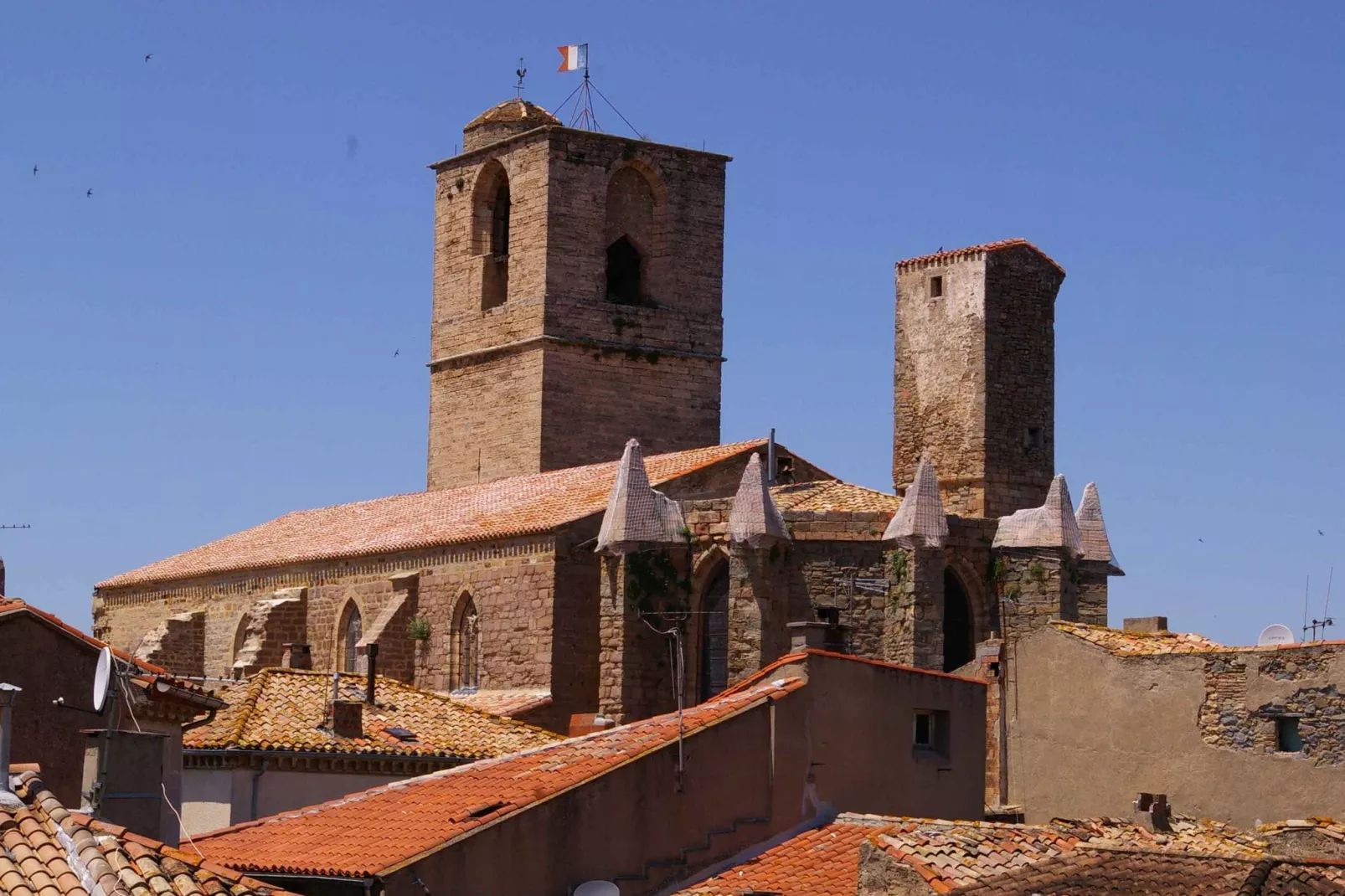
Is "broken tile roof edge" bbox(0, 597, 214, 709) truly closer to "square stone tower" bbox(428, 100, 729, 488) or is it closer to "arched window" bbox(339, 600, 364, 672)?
"arched window" bbox(339, 600, 364, 672)

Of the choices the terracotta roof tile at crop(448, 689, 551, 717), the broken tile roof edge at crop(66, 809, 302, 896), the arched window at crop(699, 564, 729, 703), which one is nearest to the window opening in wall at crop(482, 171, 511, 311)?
the terracotta roof tile at crop(448, 689, 551, 717)

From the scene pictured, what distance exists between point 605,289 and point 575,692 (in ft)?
41.0

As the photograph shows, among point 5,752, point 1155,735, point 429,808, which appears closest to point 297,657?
point 1155,735

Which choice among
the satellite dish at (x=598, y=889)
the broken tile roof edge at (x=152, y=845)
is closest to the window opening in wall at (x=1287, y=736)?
the satellite dish at (x=598, y=889)

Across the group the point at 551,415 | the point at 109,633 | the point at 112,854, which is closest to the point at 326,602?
the point at 551,415

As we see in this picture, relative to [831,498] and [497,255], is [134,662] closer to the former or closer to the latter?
[831,498]

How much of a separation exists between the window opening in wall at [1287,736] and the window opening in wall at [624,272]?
22.0m

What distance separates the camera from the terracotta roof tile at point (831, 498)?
3247 cm

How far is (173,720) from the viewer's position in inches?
938

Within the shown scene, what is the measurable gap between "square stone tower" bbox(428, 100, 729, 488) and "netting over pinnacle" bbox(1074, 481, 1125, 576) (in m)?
13.0

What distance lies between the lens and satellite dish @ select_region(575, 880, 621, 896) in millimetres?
18828

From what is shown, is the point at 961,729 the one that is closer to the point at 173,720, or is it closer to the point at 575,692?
the point at 173,720

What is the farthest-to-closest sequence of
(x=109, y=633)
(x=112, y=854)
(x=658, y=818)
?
(x=109, y=633)
(x=658, y=818)
(x=112, y=854)

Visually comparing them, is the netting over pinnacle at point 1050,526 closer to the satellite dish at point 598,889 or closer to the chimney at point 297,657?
the chimney at point 297,657
